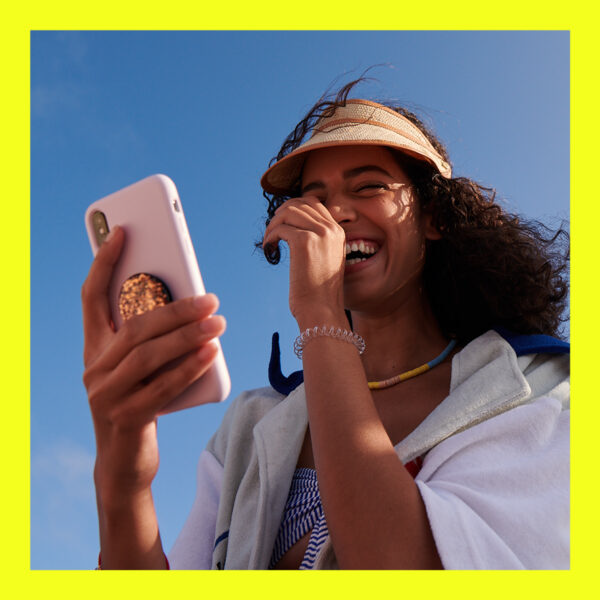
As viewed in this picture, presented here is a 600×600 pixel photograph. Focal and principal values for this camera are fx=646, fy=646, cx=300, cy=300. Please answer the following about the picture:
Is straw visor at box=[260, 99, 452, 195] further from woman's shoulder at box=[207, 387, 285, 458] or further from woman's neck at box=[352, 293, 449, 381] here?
woman's shoulder at box=[207, 387, 285, 458]

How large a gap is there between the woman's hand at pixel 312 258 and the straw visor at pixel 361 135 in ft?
1.68

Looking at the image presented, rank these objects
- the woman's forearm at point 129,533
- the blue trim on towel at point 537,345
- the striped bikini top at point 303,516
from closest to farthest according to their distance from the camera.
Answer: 1. the woman's forearm at point 129,533
2. the striped bikini top at point 303,516
3. the blue trim on towel at point 537,345

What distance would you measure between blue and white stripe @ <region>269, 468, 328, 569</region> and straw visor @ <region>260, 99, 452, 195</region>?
4.82ft

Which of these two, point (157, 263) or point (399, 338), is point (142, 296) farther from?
point (399, 338)

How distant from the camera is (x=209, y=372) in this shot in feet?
6.02

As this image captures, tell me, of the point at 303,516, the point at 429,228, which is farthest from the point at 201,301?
the point at 429,228

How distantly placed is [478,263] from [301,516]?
4.83 feet

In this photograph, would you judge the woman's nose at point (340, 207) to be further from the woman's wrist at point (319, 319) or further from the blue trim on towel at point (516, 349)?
the blue trim on towel at point (516, 349)

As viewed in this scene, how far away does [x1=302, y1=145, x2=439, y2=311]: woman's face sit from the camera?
2.90 m

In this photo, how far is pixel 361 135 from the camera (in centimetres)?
291

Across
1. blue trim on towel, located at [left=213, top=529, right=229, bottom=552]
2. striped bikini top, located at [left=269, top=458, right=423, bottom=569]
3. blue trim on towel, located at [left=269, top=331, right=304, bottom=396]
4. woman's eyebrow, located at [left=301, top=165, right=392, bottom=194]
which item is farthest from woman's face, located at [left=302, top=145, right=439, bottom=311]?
blue trim on towel, located at [left=213, top=529, right=229, bottom=552]

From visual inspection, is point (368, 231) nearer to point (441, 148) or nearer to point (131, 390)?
point (441, 148)

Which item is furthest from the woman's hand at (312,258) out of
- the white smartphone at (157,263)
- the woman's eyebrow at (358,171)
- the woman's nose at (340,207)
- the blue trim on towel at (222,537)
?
the blue trim on towel at (222,537)

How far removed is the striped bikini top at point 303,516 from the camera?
2.33m
